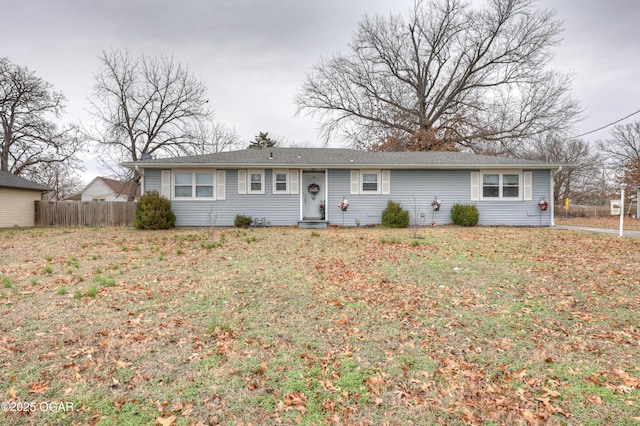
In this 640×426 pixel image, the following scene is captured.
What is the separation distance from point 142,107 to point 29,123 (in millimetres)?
7207

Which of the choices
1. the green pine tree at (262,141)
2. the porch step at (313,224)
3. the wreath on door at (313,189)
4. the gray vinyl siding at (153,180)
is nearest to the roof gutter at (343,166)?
the gray vinyl siding at (153,180)

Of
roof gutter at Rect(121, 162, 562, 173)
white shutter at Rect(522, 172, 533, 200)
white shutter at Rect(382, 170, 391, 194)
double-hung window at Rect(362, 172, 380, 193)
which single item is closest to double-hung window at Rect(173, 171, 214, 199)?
roof gutter at Rect(121, 162, 562, 173)

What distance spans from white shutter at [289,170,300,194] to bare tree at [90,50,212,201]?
13.8 m

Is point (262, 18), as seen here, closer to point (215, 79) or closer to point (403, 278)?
point (215, 79)

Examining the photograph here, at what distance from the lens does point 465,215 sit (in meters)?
13.2

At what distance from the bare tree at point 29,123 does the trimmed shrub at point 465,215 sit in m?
26.5

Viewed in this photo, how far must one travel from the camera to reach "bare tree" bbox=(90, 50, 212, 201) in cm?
2209

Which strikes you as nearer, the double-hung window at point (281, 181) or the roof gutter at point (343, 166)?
the roof gutter at point (343, 166)

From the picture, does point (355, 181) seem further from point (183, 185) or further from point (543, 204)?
point (543, 204)

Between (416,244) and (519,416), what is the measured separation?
641 cm

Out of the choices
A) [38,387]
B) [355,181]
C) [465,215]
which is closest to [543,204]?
[465,215]

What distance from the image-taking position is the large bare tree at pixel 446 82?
22500 millimetres

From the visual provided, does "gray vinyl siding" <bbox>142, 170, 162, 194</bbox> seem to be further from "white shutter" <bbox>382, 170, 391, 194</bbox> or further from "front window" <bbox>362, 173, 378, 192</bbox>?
"white shutter" <bbox>382, 170, 391, 194</bbox>

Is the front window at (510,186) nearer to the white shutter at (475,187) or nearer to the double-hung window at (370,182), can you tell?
the white shutter at (475,187)
